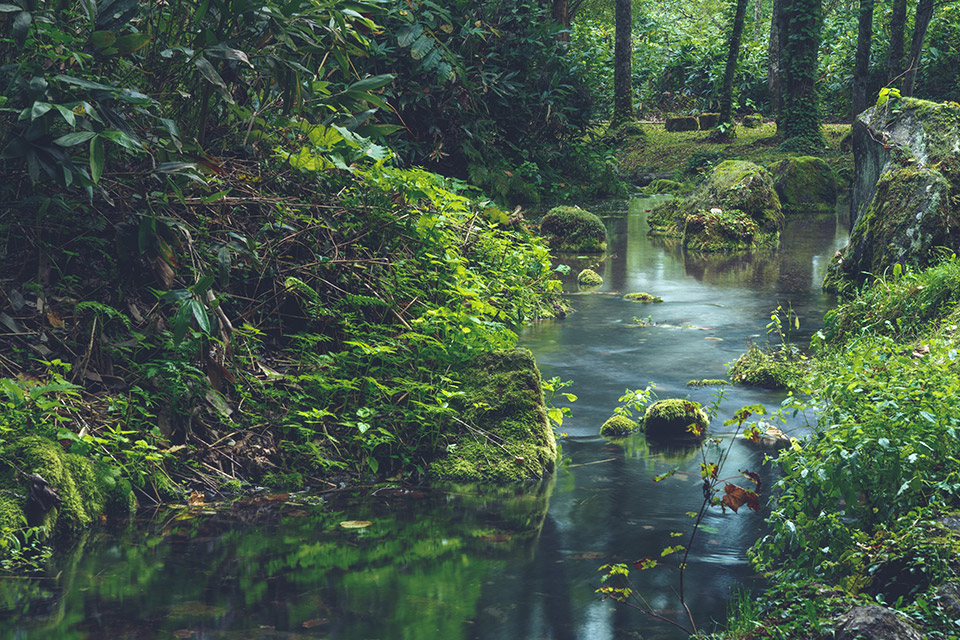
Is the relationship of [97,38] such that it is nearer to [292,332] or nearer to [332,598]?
[292,332]

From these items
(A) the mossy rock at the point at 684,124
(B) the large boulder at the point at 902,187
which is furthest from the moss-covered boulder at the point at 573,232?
(A) the mossy rock at the point at 684,124

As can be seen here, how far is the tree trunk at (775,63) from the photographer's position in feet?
87.9

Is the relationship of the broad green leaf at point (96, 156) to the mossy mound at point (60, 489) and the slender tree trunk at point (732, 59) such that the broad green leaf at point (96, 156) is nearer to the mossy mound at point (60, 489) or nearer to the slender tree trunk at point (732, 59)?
the mossy mound at point (60, 489)

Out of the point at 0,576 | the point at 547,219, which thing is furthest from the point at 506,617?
the point at 547,219

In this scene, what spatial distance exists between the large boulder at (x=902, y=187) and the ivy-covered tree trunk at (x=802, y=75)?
13.0 m

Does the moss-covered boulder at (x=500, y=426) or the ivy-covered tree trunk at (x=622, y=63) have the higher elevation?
the ivy-covered tree trunk at (x=622, y=63)

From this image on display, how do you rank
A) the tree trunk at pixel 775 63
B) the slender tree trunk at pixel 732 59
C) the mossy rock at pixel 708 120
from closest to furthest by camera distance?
1. the slender tree trunk at pixel 732 59
2. the tree trunk at pixel 775 63
3. the mossy rock at pixel 708 120

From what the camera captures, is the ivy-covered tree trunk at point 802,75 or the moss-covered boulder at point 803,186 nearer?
the moss-covered boulder at point 803,186

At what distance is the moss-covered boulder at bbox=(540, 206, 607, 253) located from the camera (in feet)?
45.2

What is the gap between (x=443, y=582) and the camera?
3930mm

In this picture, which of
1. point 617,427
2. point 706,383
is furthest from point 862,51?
point 617,427

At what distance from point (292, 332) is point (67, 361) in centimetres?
141

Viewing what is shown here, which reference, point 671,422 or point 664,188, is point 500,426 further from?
point 664,188

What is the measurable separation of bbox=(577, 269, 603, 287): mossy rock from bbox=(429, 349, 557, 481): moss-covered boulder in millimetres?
5734
